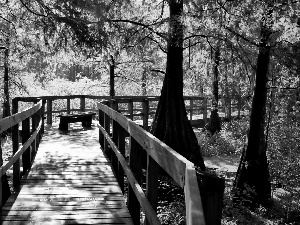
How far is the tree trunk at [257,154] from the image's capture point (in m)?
12.0

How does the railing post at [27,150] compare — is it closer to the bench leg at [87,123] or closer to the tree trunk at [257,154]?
the tree trunk at [257,154]

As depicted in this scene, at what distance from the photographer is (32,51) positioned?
12.0m

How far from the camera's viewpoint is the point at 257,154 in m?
12.1

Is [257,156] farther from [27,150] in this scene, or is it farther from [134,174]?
[134,174]

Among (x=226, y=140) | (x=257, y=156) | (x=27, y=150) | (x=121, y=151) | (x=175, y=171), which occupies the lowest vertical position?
(x=226, y=140)

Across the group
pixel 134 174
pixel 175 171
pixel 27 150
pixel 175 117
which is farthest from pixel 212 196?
pixel 175 117

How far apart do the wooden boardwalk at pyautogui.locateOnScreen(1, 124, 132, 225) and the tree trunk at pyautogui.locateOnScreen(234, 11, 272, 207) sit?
198 inches

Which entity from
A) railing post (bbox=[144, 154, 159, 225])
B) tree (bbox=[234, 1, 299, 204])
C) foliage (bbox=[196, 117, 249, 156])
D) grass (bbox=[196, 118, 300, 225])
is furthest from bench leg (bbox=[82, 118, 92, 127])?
railing post (bbox=[144, 154, 159, 225])

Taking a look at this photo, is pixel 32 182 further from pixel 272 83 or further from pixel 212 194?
pixel 272 83

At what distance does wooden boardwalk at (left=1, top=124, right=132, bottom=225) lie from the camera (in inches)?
187

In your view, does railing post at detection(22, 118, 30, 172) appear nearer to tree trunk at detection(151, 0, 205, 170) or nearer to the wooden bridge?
the wooden bridge

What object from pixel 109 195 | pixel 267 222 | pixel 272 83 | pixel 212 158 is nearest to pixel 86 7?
pixel 109 195

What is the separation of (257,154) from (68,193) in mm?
7721

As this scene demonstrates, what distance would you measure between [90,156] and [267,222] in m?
5.15
